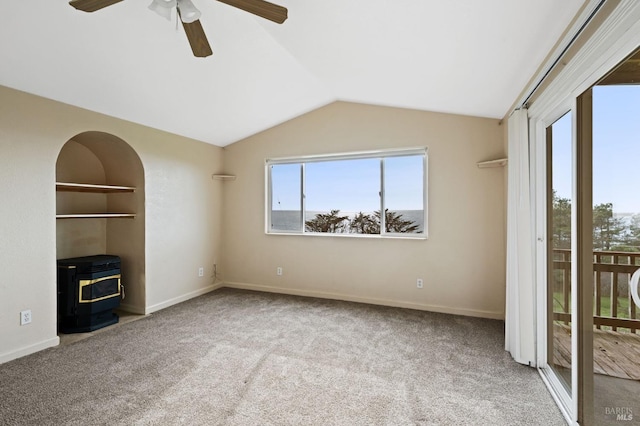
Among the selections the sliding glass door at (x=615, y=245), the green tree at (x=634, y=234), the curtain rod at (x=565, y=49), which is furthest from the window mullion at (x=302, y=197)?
the green tree at (x=634, y=234)

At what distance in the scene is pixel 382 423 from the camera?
171 cm

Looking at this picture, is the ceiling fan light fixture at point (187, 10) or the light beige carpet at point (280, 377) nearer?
the ceiling fan light fixture at point (187, 10)

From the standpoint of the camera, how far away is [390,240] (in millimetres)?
3848

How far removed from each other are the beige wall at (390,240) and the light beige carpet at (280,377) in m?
0.57

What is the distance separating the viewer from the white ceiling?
6.05ft

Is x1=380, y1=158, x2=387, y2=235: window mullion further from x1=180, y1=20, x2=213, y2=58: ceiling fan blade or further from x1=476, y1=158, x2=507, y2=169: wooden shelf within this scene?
x1=180, y1=20, x2=213, y2=58: ceiling fan blade

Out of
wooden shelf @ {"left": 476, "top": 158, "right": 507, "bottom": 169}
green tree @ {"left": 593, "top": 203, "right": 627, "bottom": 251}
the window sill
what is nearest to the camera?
green tree @ {"left": 593, "top": 203, "right": 627, "bottom": 251}

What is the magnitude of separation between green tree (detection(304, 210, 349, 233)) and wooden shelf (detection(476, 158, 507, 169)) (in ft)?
5.99

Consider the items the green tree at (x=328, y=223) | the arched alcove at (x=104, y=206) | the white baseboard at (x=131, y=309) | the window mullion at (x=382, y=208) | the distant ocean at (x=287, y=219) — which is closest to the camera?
the arched alcove at (x=104, y=206)

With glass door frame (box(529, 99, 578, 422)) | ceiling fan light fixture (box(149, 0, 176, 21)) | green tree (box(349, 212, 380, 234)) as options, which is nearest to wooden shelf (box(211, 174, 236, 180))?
green tree (box(349, 212, 380, 234))

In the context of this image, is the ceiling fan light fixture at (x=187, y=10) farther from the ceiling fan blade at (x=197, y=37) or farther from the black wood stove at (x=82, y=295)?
the black wood stove at (x=82, y=295)

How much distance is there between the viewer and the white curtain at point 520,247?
92.3 inches

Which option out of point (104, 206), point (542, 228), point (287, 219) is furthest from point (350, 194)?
point (104, 206)

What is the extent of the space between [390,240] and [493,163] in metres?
1.50
